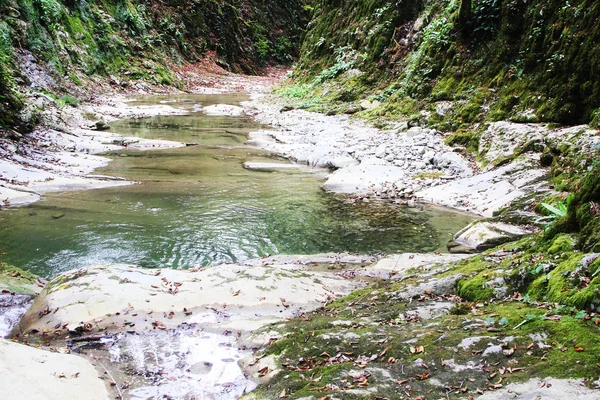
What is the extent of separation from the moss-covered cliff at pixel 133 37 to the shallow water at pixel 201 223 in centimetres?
455

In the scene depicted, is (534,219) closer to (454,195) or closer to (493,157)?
(454,195)

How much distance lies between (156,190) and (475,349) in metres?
7.86

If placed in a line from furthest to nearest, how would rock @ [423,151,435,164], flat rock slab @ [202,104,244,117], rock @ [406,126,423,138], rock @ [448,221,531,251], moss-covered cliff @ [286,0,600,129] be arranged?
flat rock slab @ [202,104,244,117] < rock @ [406,126,423,138] < rock @ [423,151,435,164] < moss-covered cliff @ [286,0,600,129] < rock @ [448,221,531,251]

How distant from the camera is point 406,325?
3701mm

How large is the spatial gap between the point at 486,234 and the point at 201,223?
463 centimetres

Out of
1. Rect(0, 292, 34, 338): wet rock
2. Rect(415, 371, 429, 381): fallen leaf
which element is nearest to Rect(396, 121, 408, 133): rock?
Rect(0, 292, 34, 338): wet rock

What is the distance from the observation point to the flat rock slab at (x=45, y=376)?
296cm

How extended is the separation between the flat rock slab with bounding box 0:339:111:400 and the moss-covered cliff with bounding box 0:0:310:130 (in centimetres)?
947

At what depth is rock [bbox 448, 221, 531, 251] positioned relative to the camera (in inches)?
255

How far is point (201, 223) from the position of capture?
7.93 metres

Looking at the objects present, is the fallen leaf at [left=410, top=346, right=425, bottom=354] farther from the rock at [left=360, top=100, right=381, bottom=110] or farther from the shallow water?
the rock at [left=360, top=100, right=381, bottom=110]

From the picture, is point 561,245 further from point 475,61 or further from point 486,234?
point 475,61

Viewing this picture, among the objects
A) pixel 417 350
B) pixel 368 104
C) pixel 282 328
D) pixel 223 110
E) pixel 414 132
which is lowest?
pixel 282 328

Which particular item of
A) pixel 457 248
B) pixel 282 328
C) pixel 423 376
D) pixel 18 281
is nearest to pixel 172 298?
pixel 282 328
